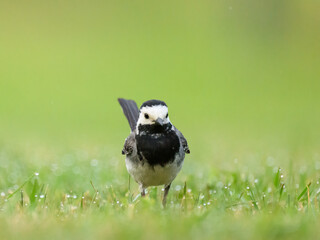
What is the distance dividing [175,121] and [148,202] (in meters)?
10.6

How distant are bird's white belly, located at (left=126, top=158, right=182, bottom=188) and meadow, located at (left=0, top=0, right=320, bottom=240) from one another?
0.17m

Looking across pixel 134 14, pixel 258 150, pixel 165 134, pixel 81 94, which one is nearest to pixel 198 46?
pixel 134 14

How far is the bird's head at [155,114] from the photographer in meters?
5.03

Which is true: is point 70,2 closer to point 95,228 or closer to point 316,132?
point 316,132

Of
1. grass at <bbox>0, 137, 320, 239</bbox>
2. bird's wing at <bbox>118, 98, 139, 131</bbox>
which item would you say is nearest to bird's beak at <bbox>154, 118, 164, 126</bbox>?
grass at <bbox>0, 137, 320, 239</bbox>

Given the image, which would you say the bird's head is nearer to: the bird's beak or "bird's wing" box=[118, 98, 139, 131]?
the bird's beak

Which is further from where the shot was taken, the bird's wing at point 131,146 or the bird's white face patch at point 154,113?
the bird's wing at point 131,146

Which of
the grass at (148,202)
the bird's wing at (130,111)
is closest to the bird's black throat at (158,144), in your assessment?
the grass at (148,202)

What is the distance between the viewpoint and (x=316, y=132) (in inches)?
467

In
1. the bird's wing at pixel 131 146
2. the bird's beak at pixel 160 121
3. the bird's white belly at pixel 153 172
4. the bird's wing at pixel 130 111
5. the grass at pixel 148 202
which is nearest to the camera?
the grass at pixel 148 202

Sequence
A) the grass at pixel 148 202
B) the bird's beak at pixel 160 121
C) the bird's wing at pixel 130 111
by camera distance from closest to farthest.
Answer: the grass at pixel 148 202 → the bird's beak at pixel 160 121 → the bird's wing at pixel 130 111

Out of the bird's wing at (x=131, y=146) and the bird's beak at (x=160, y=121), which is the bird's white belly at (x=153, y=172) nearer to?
the bird's wing at (x=131, y=146)

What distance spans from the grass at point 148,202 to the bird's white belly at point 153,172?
0.51ft

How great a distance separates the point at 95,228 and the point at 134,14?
20474mm
